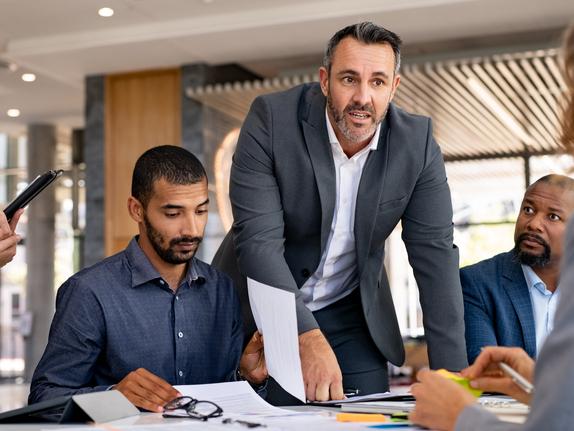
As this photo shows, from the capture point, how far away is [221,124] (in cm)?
960

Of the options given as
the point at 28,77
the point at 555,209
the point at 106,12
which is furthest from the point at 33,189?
the point at 28,77

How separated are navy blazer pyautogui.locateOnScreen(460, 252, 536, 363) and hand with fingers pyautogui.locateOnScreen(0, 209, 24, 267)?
1.43 metres

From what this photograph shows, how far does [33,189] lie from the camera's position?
2.30 metres

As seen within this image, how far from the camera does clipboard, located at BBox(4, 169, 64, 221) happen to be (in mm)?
2275

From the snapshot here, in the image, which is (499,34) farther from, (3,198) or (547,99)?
(3,198)

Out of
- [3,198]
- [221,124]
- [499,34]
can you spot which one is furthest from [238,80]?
[3,198]

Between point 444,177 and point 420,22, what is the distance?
5.53 metres

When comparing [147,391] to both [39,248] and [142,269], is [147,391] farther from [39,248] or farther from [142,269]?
[39,248]

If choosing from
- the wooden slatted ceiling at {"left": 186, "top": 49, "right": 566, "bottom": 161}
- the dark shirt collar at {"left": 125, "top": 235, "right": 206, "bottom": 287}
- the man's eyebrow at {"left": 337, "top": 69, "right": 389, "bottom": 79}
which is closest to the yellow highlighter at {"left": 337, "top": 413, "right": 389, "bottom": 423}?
the dark shirt collar at {"left": 125, "top": 235, "right": 206, "bottom": 287}

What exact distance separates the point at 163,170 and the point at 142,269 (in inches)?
11.5

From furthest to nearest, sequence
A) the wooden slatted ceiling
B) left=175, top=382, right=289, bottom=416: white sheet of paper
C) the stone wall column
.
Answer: the stone wall column
the wooden slatted ceiling
left=175, top=382, right=289, bottom=416: white sheet of paper

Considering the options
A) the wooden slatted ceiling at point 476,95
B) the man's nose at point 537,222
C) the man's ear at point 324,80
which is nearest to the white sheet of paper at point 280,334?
the man's ear at point 324,80

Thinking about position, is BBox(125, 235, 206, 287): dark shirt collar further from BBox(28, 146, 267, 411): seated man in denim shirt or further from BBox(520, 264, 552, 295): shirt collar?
BBox(520, 264, 552, 295): shirt collar

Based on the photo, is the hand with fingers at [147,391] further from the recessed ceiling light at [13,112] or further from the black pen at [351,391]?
the recessed ceiling light at [13,112]
